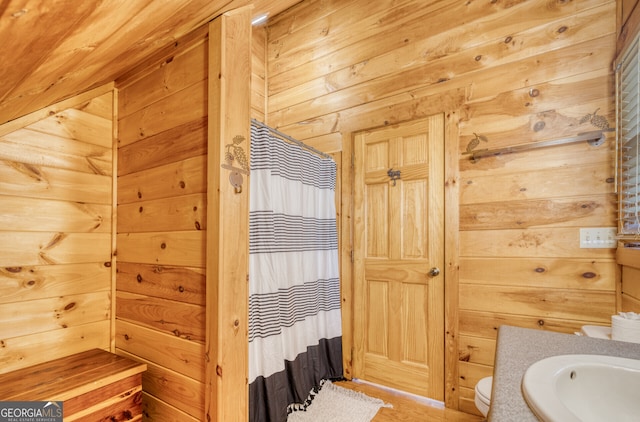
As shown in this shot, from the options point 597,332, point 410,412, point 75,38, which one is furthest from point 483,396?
point 75,38

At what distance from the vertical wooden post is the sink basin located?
0.97 m

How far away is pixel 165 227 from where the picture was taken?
1435 mm

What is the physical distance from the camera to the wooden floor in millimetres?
1989

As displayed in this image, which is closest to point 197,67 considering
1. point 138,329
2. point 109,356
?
point 138,329

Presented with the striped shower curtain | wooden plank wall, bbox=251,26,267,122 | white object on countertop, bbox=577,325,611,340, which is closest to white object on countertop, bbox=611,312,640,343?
white object on countertop, bbox=577,325,611,340

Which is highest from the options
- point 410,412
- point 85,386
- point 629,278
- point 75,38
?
point 75,38

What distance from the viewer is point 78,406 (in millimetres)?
1205

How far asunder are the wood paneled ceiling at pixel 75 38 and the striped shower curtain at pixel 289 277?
737mm

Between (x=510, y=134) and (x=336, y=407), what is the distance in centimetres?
211

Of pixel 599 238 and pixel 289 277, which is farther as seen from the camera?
pixel 289 277

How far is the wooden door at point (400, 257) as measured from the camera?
2.20m

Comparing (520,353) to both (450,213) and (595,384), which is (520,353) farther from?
(450,213)

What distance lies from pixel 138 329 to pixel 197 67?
1.27 metres

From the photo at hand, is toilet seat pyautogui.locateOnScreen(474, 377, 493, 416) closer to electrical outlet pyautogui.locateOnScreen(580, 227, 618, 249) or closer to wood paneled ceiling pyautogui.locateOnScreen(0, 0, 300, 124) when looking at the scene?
electrical outlet pyautogui.locateOnScreen(580, 227, 618, 249)
